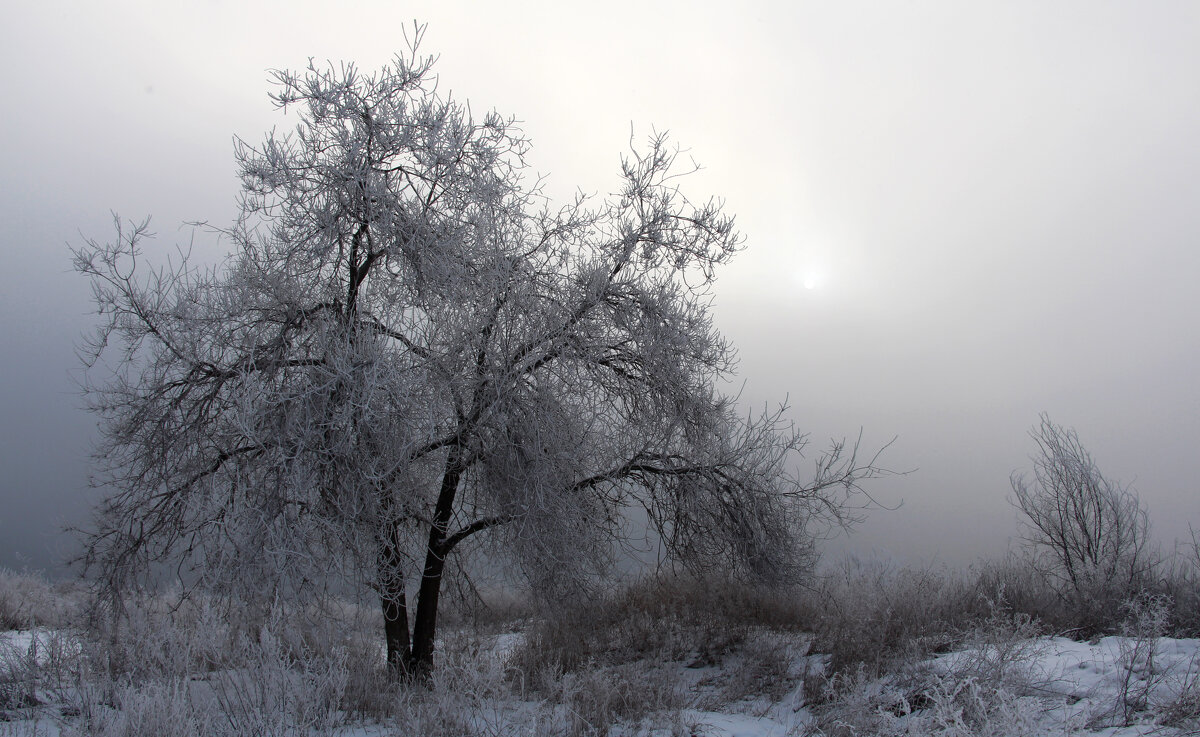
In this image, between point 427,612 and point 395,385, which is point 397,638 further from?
point 395,385

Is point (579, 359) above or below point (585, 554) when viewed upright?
above

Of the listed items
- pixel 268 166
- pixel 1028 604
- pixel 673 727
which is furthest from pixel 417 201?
pixel 1028 604

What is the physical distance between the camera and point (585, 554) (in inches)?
263

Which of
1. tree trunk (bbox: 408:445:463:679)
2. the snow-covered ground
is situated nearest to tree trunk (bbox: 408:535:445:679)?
tree trunk (bbox: 408:445:463:679)

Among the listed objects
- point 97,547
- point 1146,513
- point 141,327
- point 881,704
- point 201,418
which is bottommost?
point 881,704

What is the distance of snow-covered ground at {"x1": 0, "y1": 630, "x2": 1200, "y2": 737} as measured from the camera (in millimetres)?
4574

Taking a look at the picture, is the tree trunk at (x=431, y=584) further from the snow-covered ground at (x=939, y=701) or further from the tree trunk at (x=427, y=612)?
the snow-covered ground at (x=939, y=701)

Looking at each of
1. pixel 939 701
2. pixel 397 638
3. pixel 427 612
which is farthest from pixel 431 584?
pixel 939 701

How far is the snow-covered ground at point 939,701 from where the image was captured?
4.57 m

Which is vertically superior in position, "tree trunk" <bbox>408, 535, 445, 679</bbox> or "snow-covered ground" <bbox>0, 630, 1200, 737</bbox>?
"tree trunk" <bbox>408, 535, 445, 679</bbox>

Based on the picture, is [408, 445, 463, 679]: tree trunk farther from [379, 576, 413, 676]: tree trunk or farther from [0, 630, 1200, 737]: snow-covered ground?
[0, 630, 1200, 737]: snow-covered ground

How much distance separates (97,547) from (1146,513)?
45.1 ft

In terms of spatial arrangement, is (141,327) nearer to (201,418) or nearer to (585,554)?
(201,418)

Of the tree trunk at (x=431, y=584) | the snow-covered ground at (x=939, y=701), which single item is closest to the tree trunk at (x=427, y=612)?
the tree trunk at (x=431, y=584)
